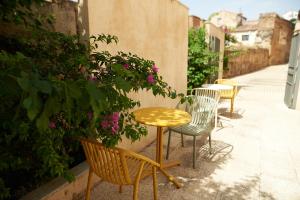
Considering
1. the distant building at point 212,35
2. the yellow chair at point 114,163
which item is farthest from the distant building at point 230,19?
the yellow chair at point 114,163

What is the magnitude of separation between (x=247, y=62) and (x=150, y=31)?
15.6 meters

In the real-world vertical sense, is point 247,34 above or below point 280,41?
above

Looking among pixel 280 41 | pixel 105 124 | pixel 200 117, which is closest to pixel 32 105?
pixel 105 124

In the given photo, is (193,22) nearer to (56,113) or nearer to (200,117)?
(200,117)

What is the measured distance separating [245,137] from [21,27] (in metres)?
4.04

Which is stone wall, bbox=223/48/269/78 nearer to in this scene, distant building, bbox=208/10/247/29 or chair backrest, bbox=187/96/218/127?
chair backrest, bbox=187/96/218/127

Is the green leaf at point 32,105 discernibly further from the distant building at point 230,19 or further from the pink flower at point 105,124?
the distant building at point 230,19

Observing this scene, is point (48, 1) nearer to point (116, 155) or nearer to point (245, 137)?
point (116, 155)

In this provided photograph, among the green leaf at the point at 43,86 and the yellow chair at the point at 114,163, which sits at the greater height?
the green leaf at the point at 43,86

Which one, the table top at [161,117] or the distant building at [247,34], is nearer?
the table top at [161,117]

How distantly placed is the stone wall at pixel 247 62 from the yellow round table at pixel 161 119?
405 inches

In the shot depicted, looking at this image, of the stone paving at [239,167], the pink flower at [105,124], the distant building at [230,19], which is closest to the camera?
the pink flower at [105,124]

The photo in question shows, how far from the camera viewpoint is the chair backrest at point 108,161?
186cm

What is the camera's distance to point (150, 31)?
12.4 feet
